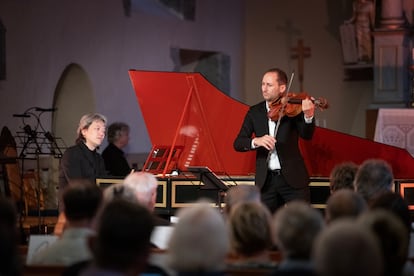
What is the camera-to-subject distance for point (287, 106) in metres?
7.41

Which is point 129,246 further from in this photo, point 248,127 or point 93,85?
point 93,85

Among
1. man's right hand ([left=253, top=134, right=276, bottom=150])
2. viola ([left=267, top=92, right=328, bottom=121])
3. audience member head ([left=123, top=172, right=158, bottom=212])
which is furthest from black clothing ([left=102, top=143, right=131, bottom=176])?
audience member head ([left=123, top=172, right=158, bottom=212])

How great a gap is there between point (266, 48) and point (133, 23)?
2977 millimetres

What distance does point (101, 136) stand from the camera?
7.73m

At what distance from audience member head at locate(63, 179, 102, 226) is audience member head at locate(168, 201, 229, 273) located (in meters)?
0.94

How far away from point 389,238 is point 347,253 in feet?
2.13

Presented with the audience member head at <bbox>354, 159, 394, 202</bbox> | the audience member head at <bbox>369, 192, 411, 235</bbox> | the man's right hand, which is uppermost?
the man's right hand

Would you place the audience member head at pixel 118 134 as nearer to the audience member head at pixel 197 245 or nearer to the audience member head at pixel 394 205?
the audience member head at pixel 394 205

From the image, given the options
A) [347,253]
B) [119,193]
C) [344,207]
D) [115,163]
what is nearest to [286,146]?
[119,193]

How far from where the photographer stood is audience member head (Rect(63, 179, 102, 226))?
4.23m

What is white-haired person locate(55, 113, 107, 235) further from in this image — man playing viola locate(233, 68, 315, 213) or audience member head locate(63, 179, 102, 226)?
audience member head locate(63, 179, 102, 226)

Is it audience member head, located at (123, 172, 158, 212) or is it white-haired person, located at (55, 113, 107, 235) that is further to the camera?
white-haired person, located at (55, 113, 107, 235)

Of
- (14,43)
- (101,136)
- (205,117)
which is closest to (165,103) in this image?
(205,117)

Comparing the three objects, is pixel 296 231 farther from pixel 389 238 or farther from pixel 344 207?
pixel 344 207
